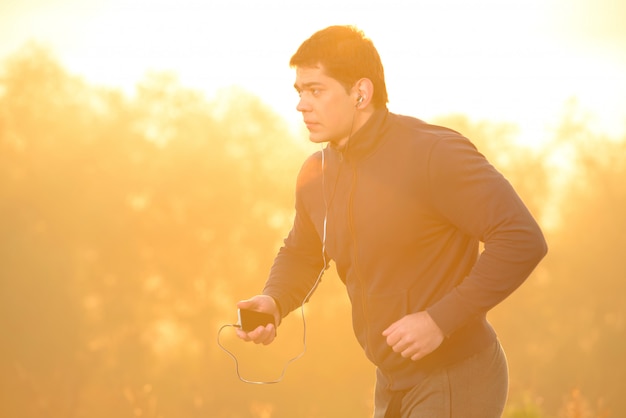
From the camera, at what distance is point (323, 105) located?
13.6ft

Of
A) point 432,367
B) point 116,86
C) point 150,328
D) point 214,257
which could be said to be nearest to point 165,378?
point 150,328

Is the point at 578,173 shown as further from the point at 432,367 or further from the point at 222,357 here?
the point at 432,367

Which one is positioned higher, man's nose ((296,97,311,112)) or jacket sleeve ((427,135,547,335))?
man's nose ((296,97,311,112))

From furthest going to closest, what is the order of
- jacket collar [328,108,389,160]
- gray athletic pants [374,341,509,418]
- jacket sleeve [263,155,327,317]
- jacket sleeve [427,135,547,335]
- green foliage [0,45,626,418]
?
green foliage [0,45,626,418], jacket sleeve [263,155,327,317], jacket collar [328,108,389,160], gray athletic pants [374,341,509,418], jacket sleeve [427,135,547,335]

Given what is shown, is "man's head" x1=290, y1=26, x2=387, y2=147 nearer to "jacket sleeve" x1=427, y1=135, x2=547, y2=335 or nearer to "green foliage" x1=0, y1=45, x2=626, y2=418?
"jacket sleeve" x1=427, y1=135, x2=547, y2=335

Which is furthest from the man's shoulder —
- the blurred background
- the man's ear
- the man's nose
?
the blurred background

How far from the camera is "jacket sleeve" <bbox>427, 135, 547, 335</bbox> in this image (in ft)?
12.0

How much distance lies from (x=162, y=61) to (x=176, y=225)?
8502 mm

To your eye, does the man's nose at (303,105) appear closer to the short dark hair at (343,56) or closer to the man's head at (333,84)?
the man's head at (333,84)

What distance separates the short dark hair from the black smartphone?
1114 mm

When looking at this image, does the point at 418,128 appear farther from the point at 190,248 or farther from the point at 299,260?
the point at 190,248

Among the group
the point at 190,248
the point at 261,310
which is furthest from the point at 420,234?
the point at 190,248

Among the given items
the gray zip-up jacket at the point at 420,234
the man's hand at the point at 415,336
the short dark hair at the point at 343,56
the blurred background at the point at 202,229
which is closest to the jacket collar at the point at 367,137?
the gray zip-up jacket at the point at 420,234

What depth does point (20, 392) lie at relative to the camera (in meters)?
34.3
